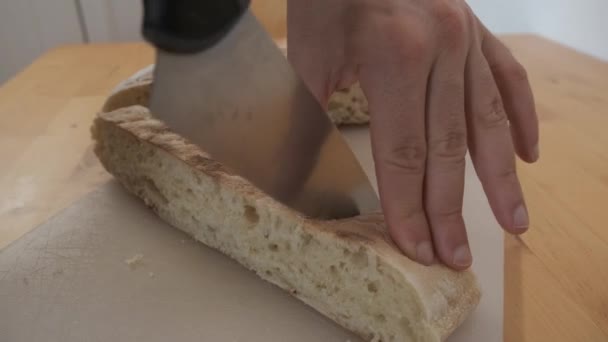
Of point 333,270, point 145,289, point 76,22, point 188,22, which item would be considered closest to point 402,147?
point 333,270

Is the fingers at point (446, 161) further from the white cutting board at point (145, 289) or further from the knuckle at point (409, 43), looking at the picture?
the white cutting board at point (145, 289)

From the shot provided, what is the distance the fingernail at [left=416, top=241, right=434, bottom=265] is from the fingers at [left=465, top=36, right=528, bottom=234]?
5.9 inches

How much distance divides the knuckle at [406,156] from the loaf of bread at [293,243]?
0.11 m

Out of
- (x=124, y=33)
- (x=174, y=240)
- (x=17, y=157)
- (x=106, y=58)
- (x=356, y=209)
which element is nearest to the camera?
(x=356, y=209)

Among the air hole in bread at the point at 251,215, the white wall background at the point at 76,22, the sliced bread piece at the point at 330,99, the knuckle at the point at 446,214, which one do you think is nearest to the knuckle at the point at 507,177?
the knuckle at the point at 446,214

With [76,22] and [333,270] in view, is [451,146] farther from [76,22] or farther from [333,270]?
[76,22]

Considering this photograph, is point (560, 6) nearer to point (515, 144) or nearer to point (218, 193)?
point (515, 144)

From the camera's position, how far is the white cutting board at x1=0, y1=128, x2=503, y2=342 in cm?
86

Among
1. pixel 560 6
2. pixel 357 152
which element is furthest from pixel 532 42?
pixel 357 152

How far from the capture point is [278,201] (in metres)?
0.93

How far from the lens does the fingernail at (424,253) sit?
32.3 inches

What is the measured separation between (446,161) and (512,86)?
261 mm

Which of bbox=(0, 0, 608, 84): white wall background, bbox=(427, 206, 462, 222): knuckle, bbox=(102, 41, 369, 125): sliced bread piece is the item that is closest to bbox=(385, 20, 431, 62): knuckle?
bbox=(427, 206, 462, 222): knuckle

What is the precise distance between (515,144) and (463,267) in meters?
0.31
